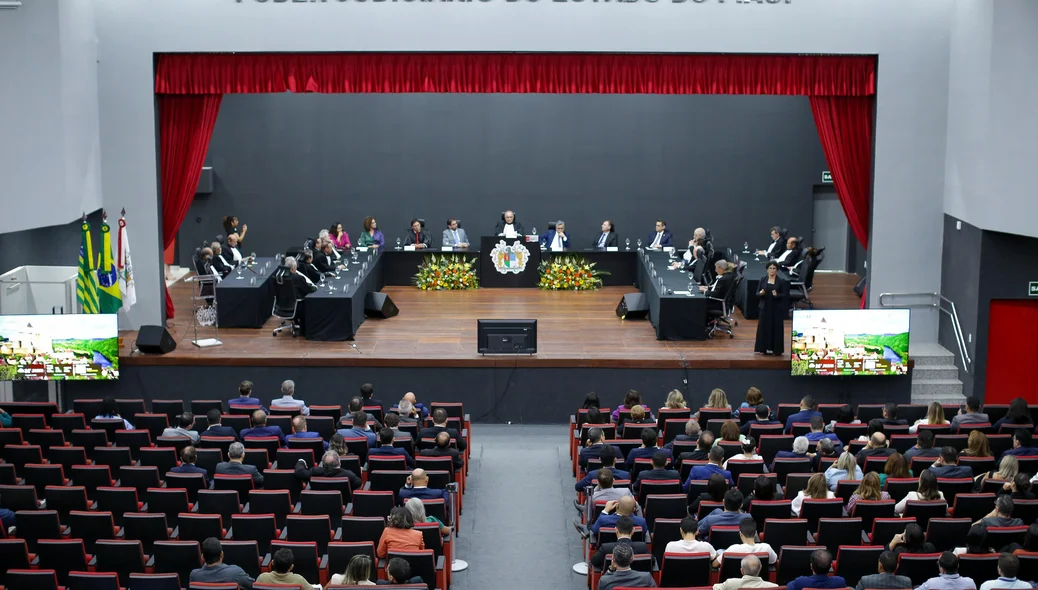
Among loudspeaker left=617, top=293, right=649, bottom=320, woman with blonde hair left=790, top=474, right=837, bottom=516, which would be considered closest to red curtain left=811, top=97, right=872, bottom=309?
loudspeaker left=617, top=293, right=649, bottom=320

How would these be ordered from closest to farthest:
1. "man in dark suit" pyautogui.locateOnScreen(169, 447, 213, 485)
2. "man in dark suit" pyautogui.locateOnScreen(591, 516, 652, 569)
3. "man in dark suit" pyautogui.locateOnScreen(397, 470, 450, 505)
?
"man in dark suit" pyautogui.locateOnScreen(591, 516, 652, 569) → "man in dark suit" pyautogui.locateOnScreen(397, 470, 450, 505) → "man in dark suit" pyautogui.locateOnScreen(169, 447, 213, 485)

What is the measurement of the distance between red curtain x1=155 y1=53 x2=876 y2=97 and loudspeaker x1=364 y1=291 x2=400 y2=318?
3.49 meters

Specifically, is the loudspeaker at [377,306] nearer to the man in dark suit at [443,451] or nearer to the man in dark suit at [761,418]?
the man in dark suit at [443,451]

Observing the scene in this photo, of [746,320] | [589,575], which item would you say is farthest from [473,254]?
[589,575]

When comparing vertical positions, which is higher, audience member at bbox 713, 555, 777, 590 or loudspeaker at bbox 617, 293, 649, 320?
loudspeaker at bbox 617, 293, 649, 320

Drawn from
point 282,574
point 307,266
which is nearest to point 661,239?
point 307,266

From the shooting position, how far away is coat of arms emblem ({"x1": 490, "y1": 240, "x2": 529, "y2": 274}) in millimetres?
21219

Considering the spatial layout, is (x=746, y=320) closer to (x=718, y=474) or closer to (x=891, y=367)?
(x=891, y=367)

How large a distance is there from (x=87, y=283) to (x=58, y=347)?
1463mm

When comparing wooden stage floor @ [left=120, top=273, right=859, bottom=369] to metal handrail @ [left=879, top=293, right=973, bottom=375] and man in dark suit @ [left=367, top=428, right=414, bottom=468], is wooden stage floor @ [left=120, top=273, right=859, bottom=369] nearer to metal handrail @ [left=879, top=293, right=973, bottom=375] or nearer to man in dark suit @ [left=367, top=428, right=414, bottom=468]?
metal handrail @ [left=879, top=293, right=973, bottom=375]

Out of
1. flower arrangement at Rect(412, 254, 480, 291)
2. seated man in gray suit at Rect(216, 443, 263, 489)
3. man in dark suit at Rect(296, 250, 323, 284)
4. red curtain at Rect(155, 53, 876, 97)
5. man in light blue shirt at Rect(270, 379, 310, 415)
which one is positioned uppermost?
red curtain at Rect(155, 53, 876, 97)

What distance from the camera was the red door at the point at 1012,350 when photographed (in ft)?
51.4

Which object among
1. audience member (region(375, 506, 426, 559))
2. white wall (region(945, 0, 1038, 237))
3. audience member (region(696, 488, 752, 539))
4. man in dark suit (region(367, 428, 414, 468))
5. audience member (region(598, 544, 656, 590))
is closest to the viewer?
audience member (region(598, 544, 656, 590))

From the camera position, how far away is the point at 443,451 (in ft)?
37.2
